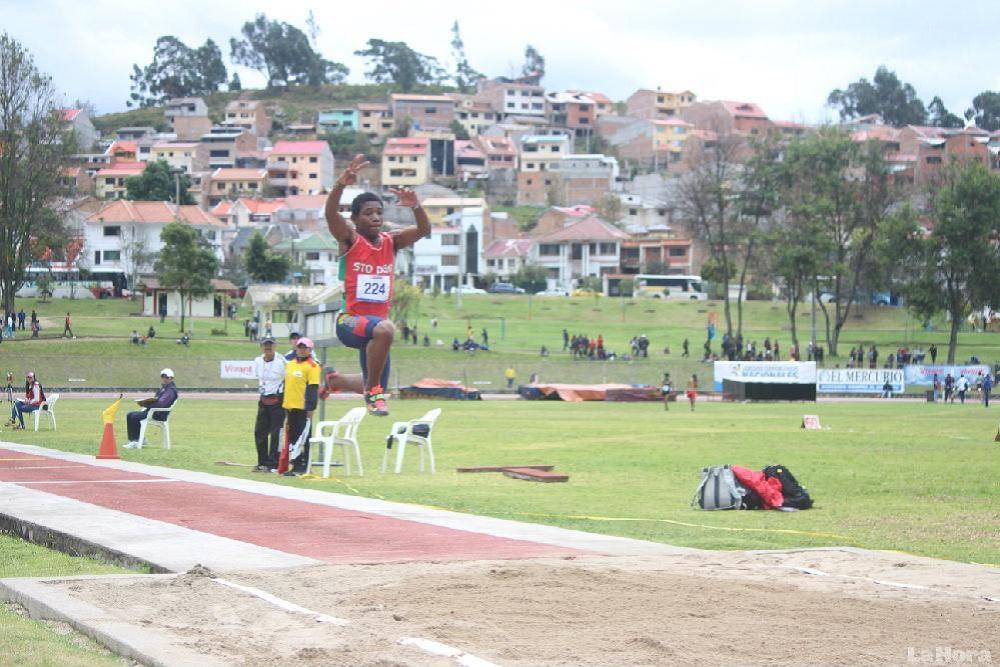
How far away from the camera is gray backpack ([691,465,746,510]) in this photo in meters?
16.2

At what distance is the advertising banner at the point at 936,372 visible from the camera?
66.7m

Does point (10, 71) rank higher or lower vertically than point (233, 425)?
higher

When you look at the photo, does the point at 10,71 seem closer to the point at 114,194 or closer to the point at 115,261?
the point at 115,261

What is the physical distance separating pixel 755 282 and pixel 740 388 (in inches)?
1793

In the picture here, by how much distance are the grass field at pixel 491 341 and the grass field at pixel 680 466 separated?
47.1 ft

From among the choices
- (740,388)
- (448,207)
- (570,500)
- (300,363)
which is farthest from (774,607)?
(448,207)

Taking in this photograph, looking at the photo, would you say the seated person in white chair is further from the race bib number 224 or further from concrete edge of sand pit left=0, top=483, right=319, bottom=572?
concrete edge of sand pit left=0, top=483, right=319, bottom=572

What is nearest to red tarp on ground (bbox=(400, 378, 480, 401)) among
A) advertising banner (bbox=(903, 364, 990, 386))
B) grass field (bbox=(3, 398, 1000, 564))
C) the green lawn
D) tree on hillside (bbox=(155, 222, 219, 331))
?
grass field (bbox=(3, 398, 1000, 564))

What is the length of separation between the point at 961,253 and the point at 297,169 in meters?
122

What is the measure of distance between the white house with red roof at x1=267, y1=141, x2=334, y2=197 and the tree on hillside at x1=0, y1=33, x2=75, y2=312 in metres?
99.8

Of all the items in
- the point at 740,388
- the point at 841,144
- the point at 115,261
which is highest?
the point at 841,144

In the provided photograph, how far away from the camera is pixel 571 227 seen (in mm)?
141500

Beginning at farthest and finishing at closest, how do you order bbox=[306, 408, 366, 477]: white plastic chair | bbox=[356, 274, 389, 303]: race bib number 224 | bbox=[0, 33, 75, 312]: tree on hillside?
1. bbox=[0, 33, 75, 312]: tree on hillside
2. bbox=[306, 408, 366, 477]: white plastic chair
3. bbox=[356, 274, 389, 303]: race bib number 224

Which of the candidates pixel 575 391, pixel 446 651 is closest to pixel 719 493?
pixel 446 651
